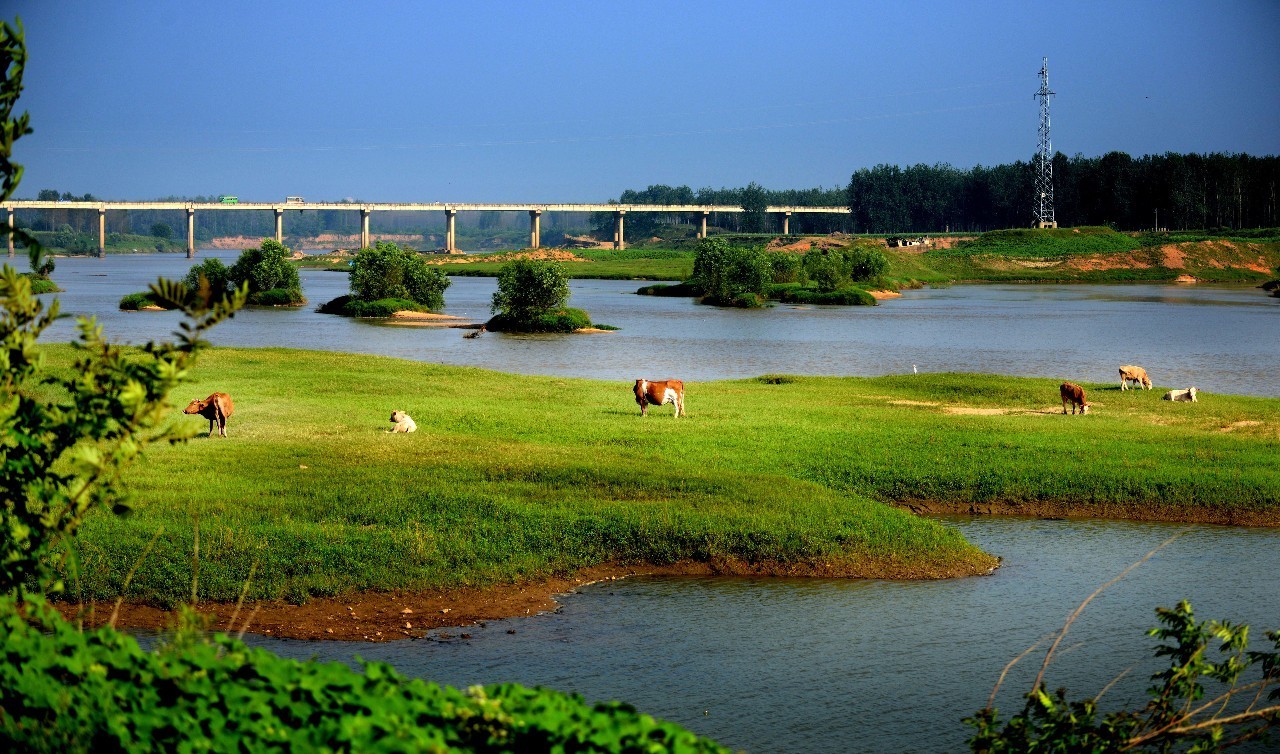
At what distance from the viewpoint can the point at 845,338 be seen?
74.2 metres

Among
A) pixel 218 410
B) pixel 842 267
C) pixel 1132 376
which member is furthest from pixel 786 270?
pixel 218 410

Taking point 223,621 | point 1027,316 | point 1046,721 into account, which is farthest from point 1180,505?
point 1027,316

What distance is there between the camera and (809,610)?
17.5 metres

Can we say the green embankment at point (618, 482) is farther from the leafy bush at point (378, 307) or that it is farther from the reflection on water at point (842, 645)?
the leafy bush at point (378, 307)

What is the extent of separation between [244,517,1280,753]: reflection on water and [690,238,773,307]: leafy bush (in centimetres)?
8493

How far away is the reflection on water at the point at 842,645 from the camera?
13.8m

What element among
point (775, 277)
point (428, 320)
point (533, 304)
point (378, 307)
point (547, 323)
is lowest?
point (428, 320)

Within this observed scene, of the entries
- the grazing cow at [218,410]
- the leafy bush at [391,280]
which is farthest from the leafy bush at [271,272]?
the grazing cow at [218,410]

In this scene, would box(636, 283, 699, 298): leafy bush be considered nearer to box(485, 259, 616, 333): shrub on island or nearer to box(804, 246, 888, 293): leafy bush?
box(804, 246, 888, 293): leafy bush

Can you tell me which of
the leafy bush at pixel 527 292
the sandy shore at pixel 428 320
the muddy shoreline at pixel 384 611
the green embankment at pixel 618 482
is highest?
the leafy bush at pixel 527 292

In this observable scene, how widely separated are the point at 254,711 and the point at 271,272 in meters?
101

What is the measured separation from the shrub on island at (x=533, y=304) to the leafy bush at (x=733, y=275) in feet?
94.4

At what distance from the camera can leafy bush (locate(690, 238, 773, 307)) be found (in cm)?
10606

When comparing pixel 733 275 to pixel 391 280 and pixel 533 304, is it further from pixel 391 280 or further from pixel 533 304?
pixel 533 304
